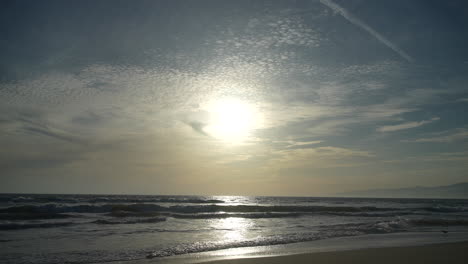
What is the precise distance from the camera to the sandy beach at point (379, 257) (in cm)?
795

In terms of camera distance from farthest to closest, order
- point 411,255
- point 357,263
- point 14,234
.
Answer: point 14,234, point 411,255, point 357,263

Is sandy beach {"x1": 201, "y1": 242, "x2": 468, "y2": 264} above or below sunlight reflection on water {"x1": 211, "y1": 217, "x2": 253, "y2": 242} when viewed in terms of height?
above

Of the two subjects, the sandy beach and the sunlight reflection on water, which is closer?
the sandy beach

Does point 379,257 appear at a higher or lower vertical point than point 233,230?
higher

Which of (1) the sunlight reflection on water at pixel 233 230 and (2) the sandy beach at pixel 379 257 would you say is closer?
(2) the sandy beach at pixel 379 257

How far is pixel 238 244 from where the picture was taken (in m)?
11.1

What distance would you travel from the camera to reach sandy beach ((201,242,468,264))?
26.1ft

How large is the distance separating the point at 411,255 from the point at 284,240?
4.64 m

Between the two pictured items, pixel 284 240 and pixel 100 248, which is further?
pixel 284 240

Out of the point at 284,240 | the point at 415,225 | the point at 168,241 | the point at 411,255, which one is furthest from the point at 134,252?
the point at 415,225

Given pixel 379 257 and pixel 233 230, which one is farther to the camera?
pixel 233 230

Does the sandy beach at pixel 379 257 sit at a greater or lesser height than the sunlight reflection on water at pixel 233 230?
greater

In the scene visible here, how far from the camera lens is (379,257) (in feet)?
27.5

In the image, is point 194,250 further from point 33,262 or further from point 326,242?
point 326,242
